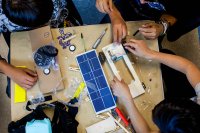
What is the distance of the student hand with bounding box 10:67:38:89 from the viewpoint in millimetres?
1358

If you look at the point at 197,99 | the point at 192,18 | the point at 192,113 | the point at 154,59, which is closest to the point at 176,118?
the point at 192,113

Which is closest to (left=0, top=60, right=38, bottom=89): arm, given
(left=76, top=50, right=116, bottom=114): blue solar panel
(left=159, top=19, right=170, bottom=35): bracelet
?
→ (left=76, top=50, right=116, bottom=114): blue solar panel

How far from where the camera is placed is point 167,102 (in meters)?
1.15

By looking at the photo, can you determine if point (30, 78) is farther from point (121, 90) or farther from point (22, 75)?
point (121, 90)

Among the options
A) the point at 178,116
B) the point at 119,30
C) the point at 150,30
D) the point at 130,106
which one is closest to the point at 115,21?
the point at 119,30

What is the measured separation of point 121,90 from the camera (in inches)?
53.7

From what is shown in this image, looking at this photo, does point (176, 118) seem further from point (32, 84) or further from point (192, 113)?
point (32, 84)

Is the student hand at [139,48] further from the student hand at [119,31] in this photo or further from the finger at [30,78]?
the finger at [30,78]

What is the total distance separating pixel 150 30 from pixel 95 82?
371 millimetres

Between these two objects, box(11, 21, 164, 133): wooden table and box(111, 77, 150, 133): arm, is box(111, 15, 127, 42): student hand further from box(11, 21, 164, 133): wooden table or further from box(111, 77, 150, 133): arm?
box(111, 77, 150, 133): arm

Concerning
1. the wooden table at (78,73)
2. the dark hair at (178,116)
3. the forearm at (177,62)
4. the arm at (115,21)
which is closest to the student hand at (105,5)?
the arm at (115,21)

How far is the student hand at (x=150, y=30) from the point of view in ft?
4.78

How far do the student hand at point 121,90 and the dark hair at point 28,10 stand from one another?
1.43 feet

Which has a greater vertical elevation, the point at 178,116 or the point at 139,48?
the point at 139,48
